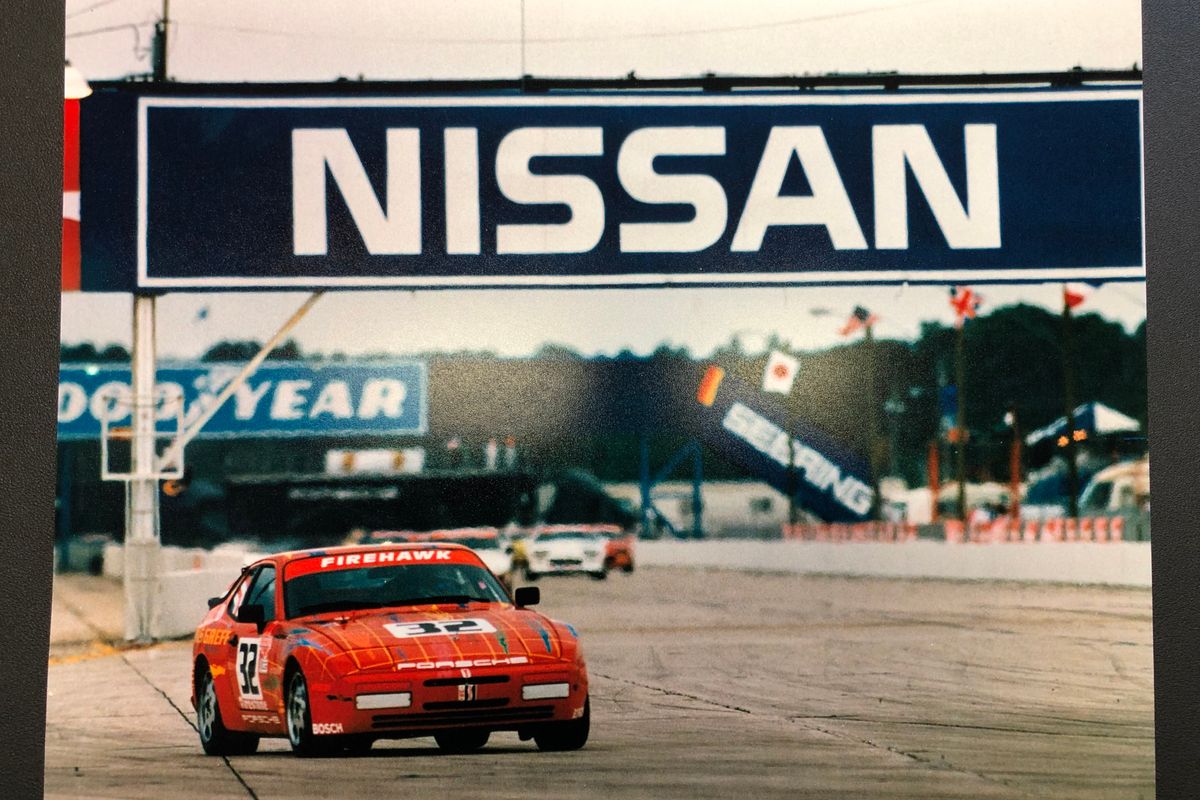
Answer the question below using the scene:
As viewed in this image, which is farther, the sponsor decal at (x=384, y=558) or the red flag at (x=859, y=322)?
the red flag at (x=859, y=322)

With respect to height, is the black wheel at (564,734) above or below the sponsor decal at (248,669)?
below

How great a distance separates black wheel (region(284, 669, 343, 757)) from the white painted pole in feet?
4.38

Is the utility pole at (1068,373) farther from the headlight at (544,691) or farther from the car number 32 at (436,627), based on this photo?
the car number 32 at (436,627)

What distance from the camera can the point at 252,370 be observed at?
909 cm

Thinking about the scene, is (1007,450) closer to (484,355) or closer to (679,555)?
(679,555)

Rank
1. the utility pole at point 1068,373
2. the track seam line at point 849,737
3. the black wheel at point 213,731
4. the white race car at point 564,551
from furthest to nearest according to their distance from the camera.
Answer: the utility pole at point 1068,373, the white race car at point 564,551, the black wheel at point 213,731, the track seam line at point 849,737

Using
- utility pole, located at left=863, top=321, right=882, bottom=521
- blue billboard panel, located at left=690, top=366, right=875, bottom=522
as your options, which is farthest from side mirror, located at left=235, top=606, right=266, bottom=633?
utility pole, located at left=863, top=321, right=882, bottom=521

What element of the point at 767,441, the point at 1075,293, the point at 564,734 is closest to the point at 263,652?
the point at 564,734

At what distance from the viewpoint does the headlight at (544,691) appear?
786cm

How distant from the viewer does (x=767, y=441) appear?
30.0 ft

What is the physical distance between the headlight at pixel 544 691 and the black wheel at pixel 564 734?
21 cm

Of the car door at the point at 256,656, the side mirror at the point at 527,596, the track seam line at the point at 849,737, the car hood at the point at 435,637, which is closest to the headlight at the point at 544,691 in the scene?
the car hood at the point at 435,637

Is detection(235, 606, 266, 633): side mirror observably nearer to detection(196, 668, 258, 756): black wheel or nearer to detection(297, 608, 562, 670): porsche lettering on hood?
detection(297, 608, 562, 670): porsche lettering on hood

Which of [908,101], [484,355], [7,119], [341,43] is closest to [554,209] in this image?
[484,355]
